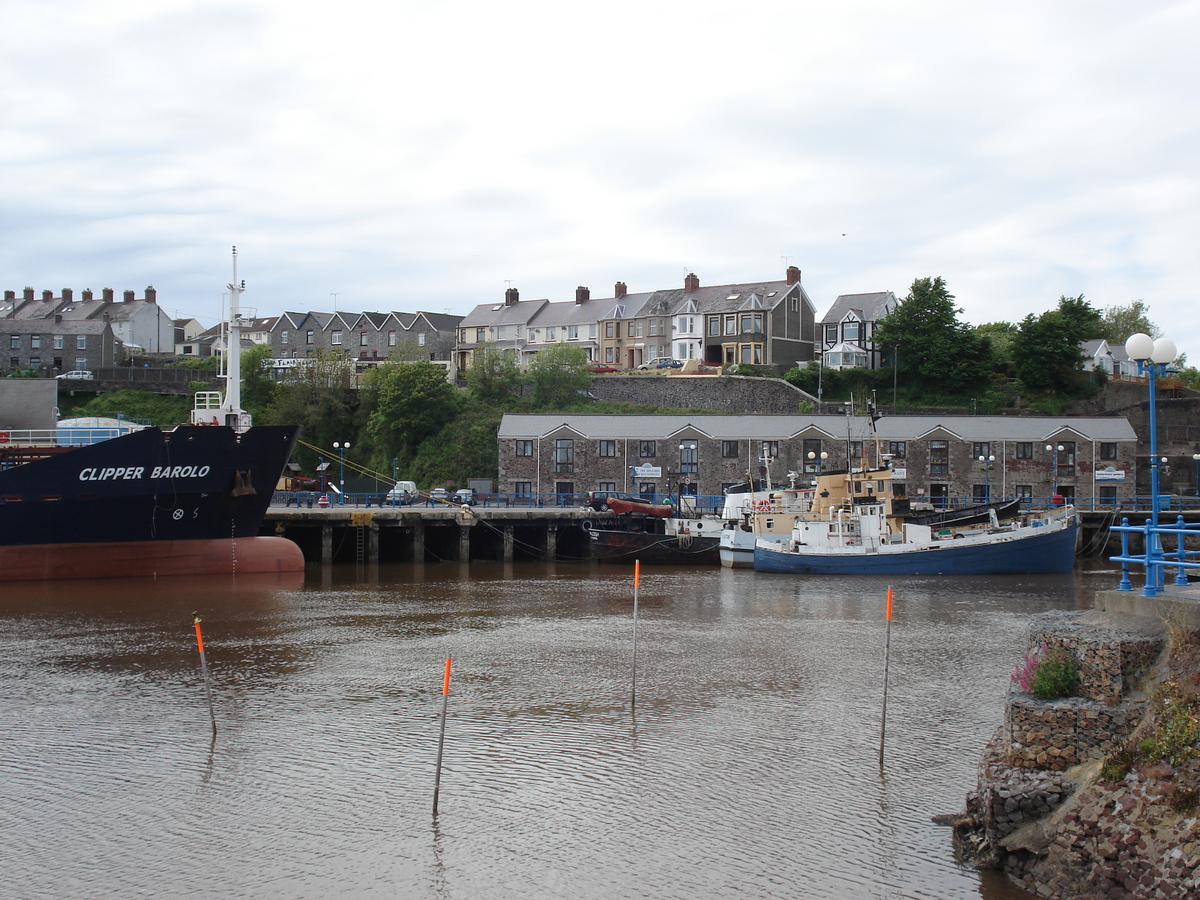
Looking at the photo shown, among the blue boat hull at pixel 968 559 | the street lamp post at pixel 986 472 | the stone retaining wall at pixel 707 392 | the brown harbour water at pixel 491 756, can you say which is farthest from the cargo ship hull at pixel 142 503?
the stone retaining wall at pixel 707 392

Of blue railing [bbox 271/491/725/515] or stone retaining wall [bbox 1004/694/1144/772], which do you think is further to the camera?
blue railing [bbox 271/491/725/515]

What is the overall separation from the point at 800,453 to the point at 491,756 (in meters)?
42.2

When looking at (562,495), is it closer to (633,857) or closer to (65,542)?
(65,542)

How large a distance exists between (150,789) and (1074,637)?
10020 millimetres

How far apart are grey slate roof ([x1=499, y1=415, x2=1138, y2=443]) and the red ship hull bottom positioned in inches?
832

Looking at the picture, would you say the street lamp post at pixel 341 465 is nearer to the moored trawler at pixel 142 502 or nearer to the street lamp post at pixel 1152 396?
the moored trawler at pixel 142 502

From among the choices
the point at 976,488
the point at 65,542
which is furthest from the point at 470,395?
the point at 65,542

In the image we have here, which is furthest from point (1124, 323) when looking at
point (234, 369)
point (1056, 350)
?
point (234, 369)

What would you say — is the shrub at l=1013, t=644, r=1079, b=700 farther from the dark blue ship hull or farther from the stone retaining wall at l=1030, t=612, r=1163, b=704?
the dark blue ship hull

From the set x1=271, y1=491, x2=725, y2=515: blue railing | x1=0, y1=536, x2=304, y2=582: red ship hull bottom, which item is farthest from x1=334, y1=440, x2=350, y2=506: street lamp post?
x1=0, y1=536, x2=304, y2=582: red ship hull bottom

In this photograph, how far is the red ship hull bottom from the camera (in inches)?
1192

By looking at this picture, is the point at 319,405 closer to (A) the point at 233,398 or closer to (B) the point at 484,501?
(B) the point at 484,501

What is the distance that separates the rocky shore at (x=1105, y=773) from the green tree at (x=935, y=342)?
56.7 m

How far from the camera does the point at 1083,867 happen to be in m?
8.17
